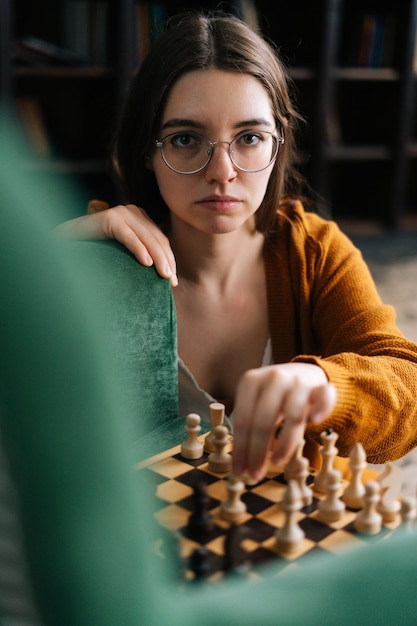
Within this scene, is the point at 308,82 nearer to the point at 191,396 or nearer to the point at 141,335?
the point at 191,396

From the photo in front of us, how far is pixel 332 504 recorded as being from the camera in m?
0.93

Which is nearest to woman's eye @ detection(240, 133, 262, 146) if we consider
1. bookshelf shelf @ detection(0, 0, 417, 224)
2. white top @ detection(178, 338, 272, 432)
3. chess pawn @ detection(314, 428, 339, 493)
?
white top @ detection(178, 338, 272, 432)

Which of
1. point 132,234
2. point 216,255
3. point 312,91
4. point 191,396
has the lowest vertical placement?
point 191,396

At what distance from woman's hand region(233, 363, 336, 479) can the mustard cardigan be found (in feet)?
0.87

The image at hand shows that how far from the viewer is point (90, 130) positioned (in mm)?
4379

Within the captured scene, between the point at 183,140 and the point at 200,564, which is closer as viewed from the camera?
the point at 200,564

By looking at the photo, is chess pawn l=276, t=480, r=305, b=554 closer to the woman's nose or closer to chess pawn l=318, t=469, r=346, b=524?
chess pawn l=318, t=469, r=346, b=524

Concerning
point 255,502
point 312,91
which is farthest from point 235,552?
point 312,91

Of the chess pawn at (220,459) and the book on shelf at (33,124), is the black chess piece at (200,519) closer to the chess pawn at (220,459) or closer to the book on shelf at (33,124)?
the chess pawn at (220,459)

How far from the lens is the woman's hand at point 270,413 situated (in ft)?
2.66

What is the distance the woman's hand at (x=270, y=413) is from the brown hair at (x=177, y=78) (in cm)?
80

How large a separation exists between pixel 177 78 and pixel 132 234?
328 mm

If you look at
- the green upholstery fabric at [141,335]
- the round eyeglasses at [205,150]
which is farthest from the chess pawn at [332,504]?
the round eyeglasses at [205,150]

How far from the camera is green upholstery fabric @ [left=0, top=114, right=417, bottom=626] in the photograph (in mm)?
513
